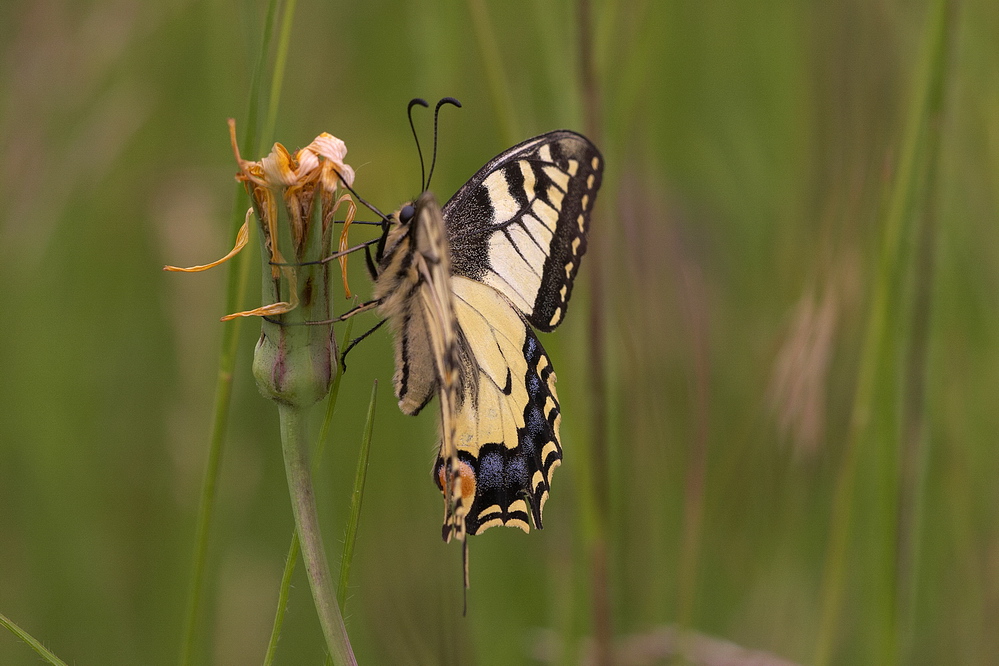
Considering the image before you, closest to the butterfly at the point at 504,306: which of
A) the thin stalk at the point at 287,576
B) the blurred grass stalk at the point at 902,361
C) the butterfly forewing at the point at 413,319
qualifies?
the butterfly forewing at the point at 413,319

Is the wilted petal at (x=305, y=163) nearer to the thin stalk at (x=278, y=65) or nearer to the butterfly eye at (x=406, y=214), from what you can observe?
the thin stalk at (x=278, y=65)

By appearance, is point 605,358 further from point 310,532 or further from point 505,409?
point 310,532

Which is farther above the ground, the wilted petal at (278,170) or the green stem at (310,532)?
the wilted petal at (278,170)

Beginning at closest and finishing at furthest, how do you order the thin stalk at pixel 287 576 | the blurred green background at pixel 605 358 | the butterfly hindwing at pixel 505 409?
the thin stalk at pixel 287 576 → the blurred green background at pixel 605 358 → the butterfly hindwing at pixel 505 409

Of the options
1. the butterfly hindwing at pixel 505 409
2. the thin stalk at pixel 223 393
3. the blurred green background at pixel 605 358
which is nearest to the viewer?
the thin stalk at pixel 223 393

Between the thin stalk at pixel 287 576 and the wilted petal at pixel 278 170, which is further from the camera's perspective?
the wilted petal at pixel 278 170

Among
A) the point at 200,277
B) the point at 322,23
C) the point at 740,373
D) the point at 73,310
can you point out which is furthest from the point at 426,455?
the point at 322,23

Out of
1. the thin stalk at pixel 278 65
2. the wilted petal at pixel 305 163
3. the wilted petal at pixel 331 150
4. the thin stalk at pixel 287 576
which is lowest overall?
the thin stalk at pixel 287 576

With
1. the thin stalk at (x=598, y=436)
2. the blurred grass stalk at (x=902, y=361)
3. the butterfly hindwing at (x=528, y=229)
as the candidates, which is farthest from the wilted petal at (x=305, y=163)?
the blurred grass stalk at (x=902, y=361)
